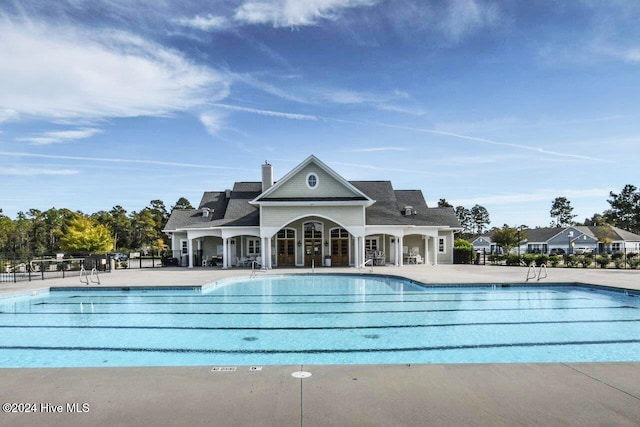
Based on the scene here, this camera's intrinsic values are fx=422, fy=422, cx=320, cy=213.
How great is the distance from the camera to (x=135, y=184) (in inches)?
1299

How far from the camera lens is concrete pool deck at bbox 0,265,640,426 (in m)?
3.73

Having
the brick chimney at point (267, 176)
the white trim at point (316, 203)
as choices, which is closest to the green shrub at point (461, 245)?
the white trim at point (316, 203)

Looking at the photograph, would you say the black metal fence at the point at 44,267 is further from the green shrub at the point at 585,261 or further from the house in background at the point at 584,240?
the house in background at the point at 584,240

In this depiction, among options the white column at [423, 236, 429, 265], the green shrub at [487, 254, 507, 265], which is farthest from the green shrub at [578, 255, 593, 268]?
the white column at [423, 236, 429, 265]

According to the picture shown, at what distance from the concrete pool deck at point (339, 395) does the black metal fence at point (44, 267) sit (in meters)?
18.9

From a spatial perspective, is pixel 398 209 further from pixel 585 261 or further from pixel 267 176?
pixel 585 261

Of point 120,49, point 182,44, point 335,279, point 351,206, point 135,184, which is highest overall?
point 182,44

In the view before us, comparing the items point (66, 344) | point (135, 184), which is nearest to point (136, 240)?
point (135, 184)

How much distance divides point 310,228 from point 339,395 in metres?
22.7

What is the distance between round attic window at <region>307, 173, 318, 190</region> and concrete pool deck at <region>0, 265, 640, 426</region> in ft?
68.1

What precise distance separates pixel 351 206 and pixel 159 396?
70.1 feet

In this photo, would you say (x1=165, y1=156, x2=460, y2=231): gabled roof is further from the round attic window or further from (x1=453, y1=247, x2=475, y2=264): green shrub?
(x1=453, y1=247, x2=475, y2=264): green shrub

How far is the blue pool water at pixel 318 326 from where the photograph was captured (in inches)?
307

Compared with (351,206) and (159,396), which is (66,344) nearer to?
(159,396)
